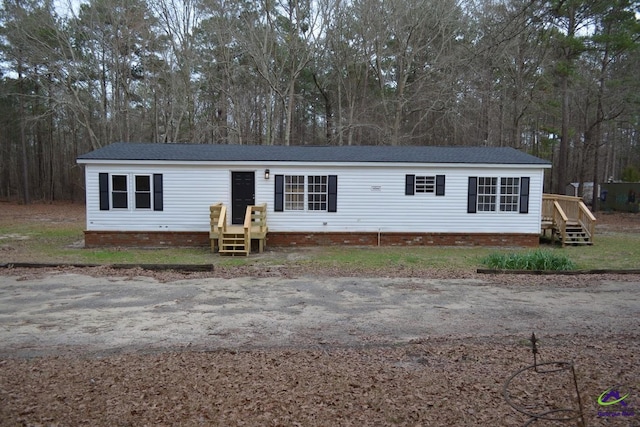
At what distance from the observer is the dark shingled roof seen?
13.3 meters

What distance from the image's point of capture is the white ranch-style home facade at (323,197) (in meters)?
13.2

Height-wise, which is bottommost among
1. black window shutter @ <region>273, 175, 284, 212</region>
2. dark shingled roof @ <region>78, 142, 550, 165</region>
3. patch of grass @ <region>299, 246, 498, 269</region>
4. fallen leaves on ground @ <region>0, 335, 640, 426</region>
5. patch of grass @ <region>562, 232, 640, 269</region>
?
patch of grass @ <region>299, 246, 498, 269</region>

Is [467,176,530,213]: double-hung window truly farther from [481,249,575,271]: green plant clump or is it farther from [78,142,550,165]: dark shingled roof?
[481,249,575,271]: green plant clump

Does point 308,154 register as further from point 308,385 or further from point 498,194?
point 308,385

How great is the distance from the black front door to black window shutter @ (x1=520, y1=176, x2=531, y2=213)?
27.2 feet

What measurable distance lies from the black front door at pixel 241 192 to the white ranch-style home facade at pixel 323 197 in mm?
31

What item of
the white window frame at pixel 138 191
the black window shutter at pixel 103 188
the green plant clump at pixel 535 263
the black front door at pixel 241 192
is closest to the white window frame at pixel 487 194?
the green plant clump at pixel 535 263

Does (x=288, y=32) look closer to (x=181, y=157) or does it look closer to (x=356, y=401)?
(x=181, y=157)

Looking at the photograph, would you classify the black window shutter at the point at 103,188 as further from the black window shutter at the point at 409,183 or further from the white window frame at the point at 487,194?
the white window frame at the point at 487,194

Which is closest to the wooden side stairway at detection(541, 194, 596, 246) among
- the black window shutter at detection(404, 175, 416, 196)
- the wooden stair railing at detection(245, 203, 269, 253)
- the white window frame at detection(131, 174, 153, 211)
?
the black window shutter at detection(404, 175, 416, 196)

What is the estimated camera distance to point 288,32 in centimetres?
2445

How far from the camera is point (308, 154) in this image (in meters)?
14.1

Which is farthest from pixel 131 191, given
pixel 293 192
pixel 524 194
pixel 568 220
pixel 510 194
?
pixel 568 220

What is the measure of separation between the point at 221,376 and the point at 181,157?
34.4 ft
